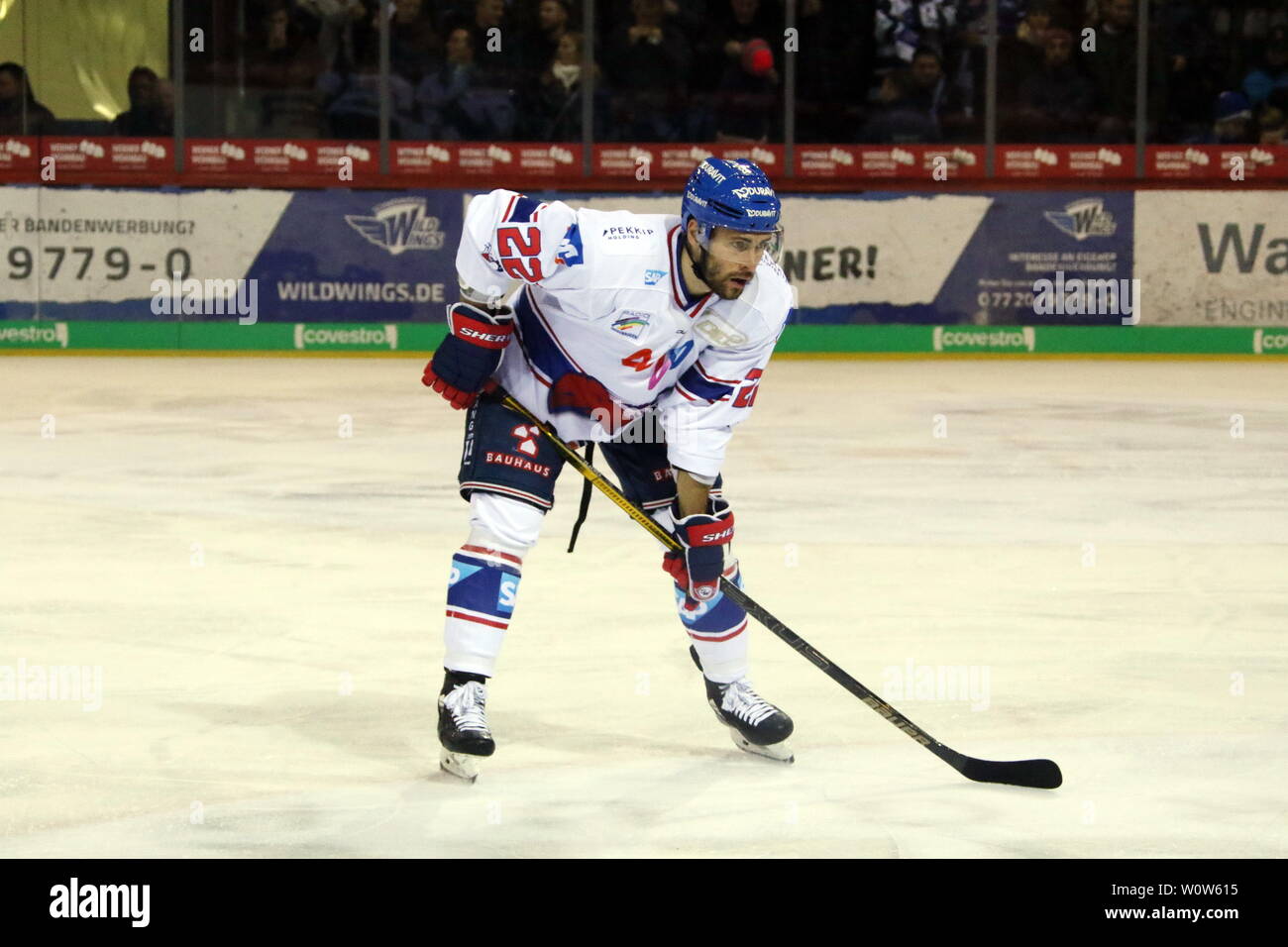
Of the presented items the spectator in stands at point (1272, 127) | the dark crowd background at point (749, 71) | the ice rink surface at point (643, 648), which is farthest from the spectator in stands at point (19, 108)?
the spectator in stands at point (1272, 127)

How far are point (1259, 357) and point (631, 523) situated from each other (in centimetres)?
797

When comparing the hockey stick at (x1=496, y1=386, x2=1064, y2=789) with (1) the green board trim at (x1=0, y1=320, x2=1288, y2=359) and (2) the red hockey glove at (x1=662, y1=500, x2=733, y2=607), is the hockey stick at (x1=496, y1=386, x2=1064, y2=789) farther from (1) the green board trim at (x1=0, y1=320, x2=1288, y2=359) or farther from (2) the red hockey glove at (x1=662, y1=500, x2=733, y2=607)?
(1) the green board trim at (x1=0, y1=320, x2=1288, y2=359)

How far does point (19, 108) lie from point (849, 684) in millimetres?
11355

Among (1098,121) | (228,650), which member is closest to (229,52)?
(1098,121)

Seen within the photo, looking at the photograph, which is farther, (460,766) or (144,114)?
(144,114)

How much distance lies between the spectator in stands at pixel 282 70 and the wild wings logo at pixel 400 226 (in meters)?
0.95

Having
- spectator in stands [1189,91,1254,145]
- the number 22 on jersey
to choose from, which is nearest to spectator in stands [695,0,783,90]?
spectator in stands [1189,91,1254,145]

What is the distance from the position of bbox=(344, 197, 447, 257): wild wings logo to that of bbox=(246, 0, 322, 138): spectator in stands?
951 mm

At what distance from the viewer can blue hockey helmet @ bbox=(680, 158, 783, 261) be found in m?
4.14

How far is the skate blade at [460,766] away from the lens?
14.0 feet

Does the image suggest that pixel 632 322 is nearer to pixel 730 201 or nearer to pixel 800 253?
pixel 730 201

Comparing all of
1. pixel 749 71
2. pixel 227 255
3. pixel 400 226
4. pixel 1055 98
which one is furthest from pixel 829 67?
pixel 227 255

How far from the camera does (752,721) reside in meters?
4.48

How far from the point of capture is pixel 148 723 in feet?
15.3
